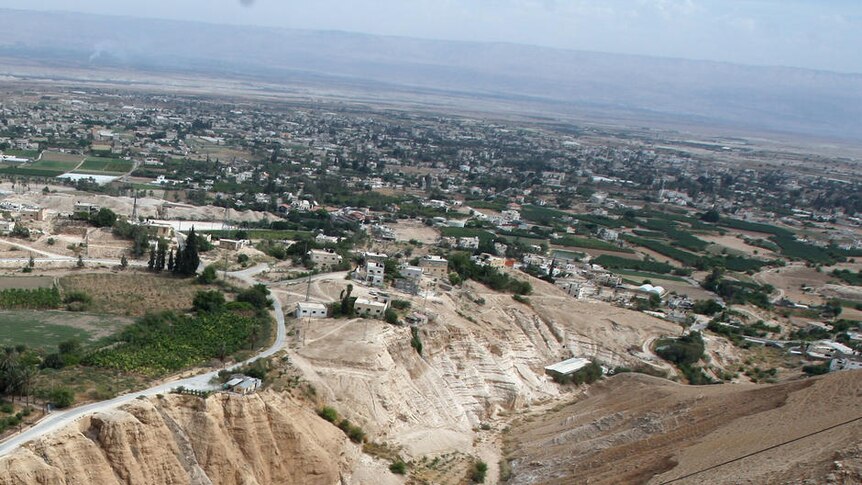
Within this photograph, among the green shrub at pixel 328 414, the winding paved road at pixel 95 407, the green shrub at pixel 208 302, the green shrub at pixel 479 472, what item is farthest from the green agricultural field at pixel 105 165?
the green shrub at pixel 479 472

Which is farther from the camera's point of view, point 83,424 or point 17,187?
point 17,187

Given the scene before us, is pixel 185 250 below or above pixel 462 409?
above

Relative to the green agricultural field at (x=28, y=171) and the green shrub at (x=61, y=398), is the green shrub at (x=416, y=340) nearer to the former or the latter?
the green shrub at (x=61, y=398)

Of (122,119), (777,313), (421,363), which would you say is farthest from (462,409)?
(122,119)

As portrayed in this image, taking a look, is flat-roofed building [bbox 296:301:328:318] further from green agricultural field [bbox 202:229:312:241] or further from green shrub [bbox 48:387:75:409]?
green agricultural field [bbox 202:229:312:241]

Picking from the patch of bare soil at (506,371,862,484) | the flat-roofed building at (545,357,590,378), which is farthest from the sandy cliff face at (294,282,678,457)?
the patch of bare soil at (506,371,862,484)

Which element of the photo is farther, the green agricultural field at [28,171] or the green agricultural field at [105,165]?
the green agricultural field at [105,165]

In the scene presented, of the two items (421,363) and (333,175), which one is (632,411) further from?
(333,175)
